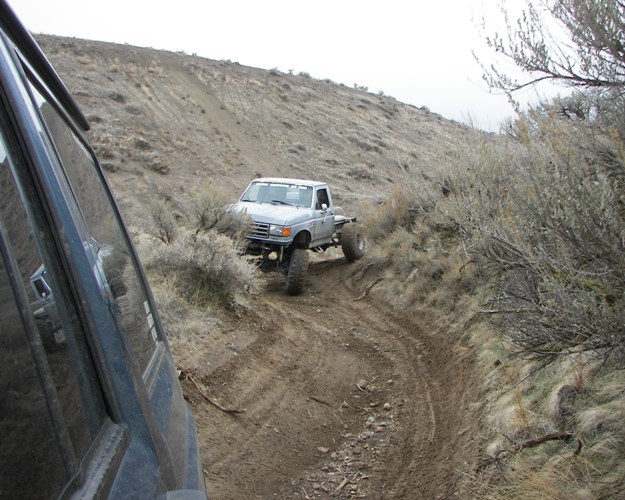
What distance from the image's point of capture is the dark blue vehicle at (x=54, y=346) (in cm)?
98

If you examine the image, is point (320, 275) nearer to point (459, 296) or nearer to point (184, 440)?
point (459, 296)

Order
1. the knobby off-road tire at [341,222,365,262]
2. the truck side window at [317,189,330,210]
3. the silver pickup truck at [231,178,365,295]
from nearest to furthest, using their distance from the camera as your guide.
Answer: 1. the silver pickup truck at [231,178,365,295]
2. the truck side window at [317,189,330,210]
3. the knobby off-road tire at [341,222,365,262]

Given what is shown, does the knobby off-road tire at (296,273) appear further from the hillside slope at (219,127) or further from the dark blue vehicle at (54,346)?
the hillside slope at (219,127)

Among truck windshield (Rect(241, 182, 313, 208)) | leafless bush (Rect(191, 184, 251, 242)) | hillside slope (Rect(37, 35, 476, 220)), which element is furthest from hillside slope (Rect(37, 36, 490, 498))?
hillside slope (Rect(37, 35, 476, 220))

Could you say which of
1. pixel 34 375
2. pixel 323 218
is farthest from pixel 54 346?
pixel 323 218

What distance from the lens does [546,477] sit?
11.4ft

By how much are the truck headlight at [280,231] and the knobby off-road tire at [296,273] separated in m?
0.39

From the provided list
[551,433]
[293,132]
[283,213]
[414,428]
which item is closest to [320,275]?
[283,213]

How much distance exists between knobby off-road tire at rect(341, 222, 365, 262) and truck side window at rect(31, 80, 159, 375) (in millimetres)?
11292

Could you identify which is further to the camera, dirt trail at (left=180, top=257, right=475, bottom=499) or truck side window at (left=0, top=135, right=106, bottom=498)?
dirt trail at (left=180, top=257, right=475, bottom=499)

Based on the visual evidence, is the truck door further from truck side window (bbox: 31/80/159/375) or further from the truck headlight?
truck side window (bbox: 31/80/159/375)

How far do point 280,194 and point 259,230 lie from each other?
4.76 ft

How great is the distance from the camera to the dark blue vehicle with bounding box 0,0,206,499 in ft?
3.22

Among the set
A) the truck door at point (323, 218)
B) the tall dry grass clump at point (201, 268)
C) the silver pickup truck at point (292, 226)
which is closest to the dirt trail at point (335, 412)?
the tall dry grass clump at point (201, 268)
